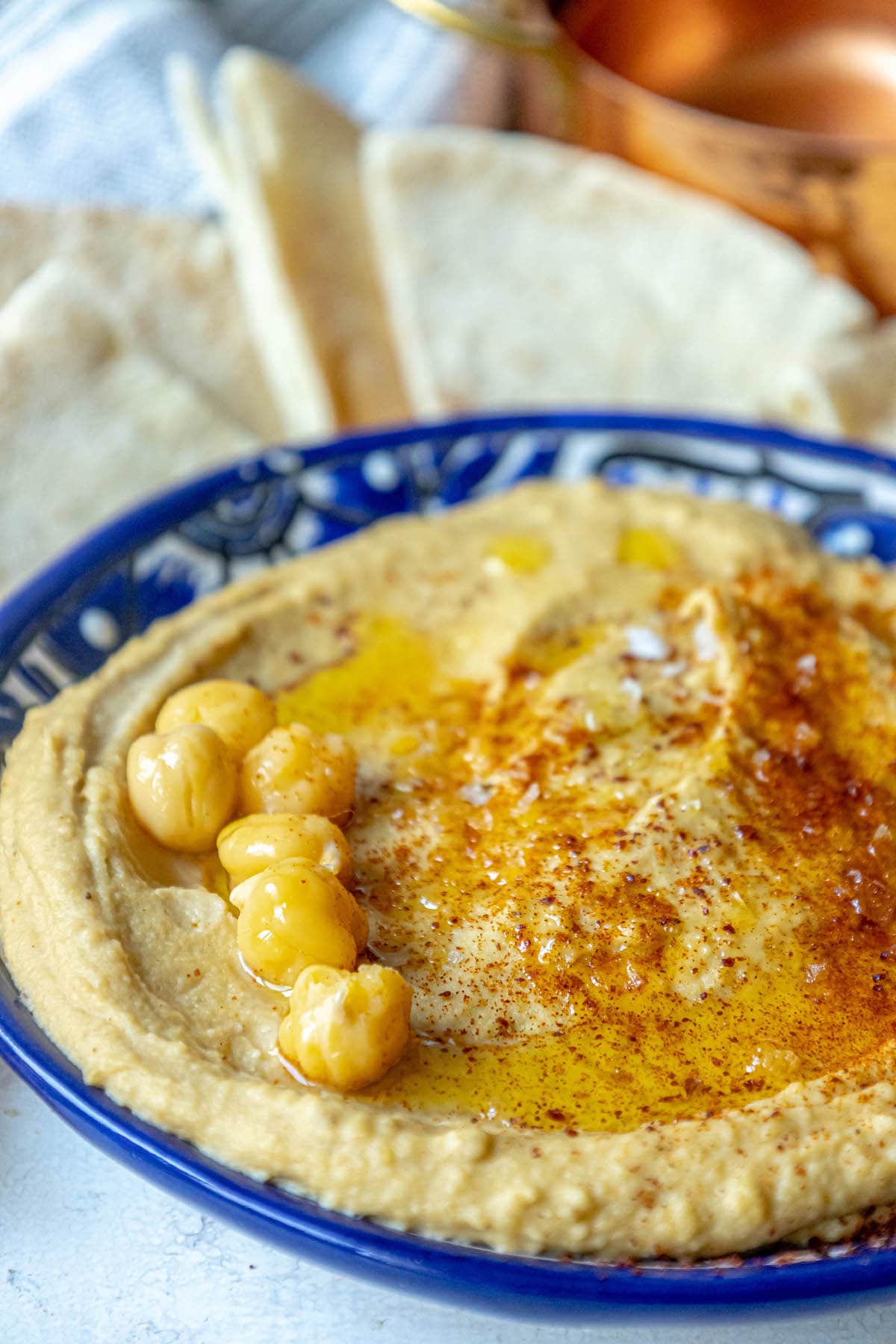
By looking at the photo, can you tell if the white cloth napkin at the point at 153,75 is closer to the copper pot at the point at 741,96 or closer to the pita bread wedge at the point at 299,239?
the copper pot at the point at 741,96

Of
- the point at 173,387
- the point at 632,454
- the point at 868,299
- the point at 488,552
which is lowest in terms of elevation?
the point at 868,299

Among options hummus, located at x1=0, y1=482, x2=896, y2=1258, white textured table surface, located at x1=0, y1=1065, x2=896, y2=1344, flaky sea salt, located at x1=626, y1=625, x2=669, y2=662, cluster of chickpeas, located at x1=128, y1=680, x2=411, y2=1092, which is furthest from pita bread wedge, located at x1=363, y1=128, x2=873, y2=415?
white textured table surface, located at x1=0, y1=1065, x2=896, y2=1344

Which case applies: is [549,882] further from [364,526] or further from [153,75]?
[153,75]

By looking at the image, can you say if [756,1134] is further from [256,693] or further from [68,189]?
[68,189]

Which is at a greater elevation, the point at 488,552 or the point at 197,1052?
the point at 197,1052

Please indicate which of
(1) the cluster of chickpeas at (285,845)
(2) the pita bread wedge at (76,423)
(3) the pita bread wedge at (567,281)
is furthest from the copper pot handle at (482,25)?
(1) the cluster of chickpeas at (285,845)

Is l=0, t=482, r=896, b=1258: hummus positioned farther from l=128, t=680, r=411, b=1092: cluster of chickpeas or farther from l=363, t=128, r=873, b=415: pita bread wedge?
l=363, t=128, r=873, b=415: pita bread wedge

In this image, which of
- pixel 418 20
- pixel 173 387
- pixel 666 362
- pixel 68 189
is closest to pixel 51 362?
pixel 173 387
